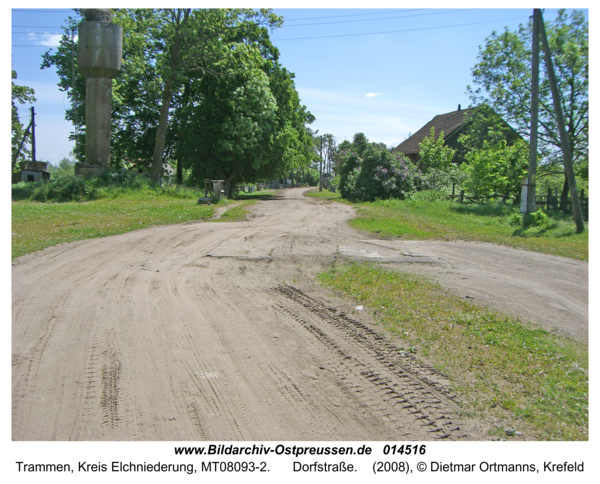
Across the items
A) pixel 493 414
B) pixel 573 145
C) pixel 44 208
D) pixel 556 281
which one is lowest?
pixel 493 414

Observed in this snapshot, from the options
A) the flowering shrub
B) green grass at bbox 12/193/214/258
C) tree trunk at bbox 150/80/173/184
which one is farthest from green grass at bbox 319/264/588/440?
tree trunk at bbox 150/80/173/184

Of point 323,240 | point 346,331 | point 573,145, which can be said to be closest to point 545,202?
point 573,145

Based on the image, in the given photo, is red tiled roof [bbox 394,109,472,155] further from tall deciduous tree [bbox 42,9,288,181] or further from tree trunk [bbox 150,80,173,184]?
tree trunk [bbox 150,80,173,184]

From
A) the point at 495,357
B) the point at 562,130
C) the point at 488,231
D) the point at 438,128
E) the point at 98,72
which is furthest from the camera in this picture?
the point at 438,128

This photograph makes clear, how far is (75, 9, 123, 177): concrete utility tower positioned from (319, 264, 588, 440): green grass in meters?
21.7

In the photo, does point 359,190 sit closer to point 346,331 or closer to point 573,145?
point 573,145

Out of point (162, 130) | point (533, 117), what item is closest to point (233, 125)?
point (162, 130)

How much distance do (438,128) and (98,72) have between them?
32.6 meters

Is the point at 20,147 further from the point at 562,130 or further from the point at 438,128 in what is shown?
the point at 562,130

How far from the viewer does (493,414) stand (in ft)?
12.3

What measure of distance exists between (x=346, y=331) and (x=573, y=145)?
2085 centimetres

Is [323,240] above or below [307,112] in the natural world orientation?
below

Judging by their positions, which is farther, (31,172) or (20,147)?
(20,147)

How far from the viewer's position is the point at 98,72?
23719 mm
